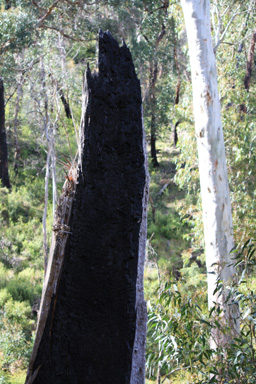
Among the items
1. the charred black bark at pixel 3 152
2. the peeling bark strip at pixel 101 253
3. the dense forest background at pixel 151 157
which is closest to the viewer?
the peeling bark strip at pixel 101 253

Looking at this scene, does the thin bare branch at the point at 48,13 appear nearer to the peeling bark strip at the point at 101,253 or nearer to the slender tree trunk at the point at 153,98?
the slender tree trunk at the point at 153,98

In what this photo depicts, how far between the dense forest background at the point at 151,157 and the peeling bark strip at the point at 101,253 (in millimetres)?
1126

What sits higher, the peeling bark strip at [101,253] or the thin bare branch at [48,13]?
the thin bare branch at [48,13]

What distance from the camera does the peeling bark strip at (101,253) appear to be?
1635 millimetres

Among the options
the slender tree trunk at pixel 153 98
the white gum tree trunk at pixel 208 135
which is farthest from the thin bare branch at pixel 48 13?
the white gum tree trunk at pixel 208 135

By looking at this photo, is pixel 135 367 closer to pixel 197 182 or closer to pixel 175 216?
pixel 197 182

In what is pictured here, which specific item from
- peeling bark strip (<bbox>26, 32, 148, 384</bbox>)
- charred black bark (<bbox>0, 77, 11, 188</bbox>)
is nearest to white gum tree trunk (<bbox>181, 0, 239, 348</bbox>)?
peeling bark strip (<bbox>26, 32, 148, 384</bbox>)

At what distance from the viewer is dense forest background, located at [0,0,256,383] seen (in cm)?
425

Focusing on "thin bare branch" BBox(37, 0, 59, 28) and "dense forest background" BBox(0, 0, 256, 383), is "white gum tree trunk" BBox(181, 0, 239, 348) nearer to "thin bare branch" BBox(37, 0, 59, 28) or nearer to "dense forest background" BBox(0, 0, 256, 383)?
"dense forest background" BBox(0, 0, 256, 383)

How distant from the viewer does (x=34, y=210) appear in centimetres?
1396

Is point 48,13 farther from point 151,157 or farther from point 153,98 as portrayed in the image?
point 151,157

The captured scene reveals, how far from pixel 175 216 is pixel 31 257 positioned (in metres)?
5.10

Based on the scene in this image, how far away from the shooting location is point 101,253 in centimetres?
165

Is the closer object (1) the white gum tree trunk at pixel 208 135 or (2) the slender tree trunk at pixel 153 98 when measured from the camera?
(1) the white gum tree trunk at pixel 208 135
